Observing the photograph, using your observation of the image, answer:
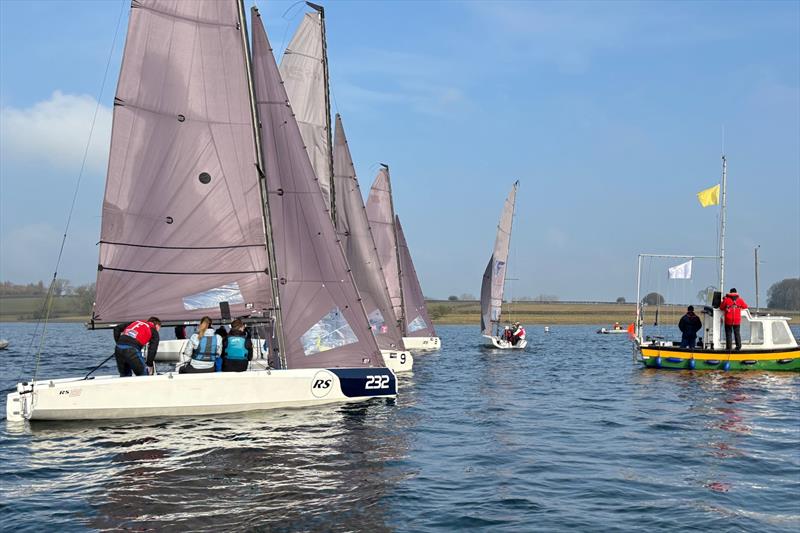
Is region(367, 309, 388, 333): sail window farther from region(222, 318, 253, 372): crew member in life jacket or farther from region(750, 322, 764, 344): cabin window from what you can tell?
region(750, 322, 764, 344): cabin window

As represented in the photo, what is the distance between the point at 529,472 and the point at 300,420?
6.78m

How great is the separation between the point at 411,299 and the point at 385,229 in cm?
803

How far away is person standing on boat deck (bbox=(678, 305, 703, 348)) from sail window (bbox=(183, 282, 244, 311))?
72.4ft

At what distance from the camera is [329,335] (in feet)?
70.0

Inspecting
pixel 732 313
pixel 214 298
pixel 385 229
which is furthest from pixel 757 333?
pixel 214 298

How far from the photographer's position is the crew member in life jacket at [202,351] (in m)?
19.7

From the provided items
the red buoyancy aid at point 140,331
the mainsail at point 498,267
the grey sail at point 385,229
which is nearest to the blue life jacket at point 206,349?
the red buoyancy aid at point 140,331

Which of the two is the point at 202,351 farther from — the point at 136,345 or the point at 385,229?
the point at 385,229

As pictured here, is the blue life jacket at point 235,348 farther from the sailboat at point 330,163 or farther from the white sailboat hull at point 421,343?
the white sailboat hull at point 421,343

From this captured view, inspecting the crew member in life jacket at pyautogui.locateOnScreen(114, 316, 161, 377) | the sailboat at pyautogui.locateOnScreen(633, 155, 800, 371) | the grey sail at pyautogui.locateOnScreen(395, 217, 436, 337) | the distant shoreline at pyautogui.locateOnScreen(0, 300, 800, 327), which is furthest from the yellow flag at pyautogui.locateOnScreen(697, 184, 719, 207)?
the distant shoreline at pyautogui.locateOnScreen(0, 300, 800, 327)

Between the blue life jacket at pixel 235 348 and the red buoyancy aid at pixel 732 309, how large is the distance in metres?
23.1

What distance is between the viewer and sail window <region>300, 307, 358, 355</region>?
21125 mm

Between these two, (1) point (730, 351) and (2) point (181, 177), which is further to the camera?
(1) point (730, 351)

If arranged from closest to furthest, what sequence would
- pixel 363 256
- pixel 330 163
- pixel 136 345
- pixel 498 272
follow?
pixel 136 345
pixel 330 163
pixel 363 256
pixel 498 272
